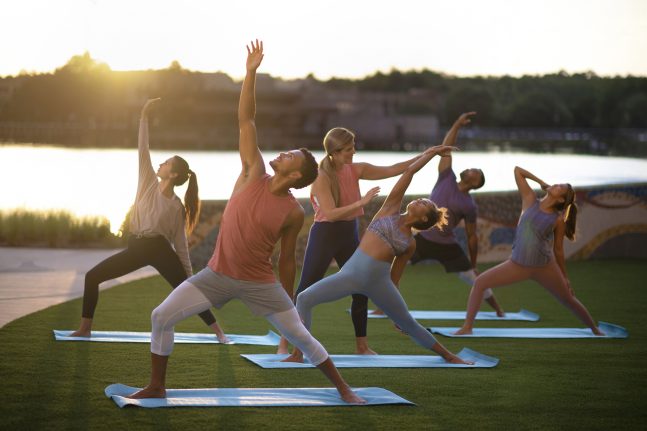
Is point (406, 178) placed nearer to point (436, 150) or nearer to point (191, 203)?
point (436, 150)

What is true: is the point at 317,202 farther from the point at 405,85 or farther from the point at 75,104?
the point at 405,85

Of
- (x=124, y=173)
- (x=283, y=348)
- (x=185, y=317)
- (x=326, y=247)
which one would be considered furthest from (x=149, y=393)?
(x=124, y=173)

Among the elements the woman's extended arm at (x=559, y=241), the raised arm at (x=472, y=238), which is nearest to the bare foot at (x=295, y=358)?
the woman's extended arm at (x=559, y=241)

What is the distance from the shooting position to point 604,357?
9570 millimetres

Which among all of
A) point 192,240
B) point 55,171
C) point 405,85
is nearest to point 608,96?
point 405,85

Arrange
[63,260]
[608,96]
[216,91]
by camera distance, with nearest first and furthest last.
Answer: [63,260]
[216,91]
[608,96]

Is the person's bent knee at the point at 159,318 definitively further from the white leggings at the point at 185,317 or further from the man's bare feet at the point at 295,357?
the man's bare feet at the point at 295,357

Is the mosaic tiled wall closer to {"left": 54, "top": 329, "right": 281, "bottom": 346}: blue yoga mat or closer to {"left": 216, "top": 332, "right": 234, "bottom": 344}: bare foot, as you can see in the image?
{"left": 54, "top": 329, "right": 281, "bottom": 346}: blue yoga mat

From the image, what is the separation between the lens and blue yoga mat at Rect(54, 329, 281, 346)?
375 inches

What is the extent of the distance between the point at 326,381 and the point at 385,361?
3.38ft

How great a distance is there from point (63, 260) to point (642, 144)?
72588 mm

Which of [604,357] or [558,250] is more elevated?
[558,250]

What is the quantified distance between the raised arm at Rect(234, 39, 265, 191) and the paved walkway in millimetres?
Result: 4663

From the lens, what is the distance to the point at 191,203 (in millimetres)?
9531
